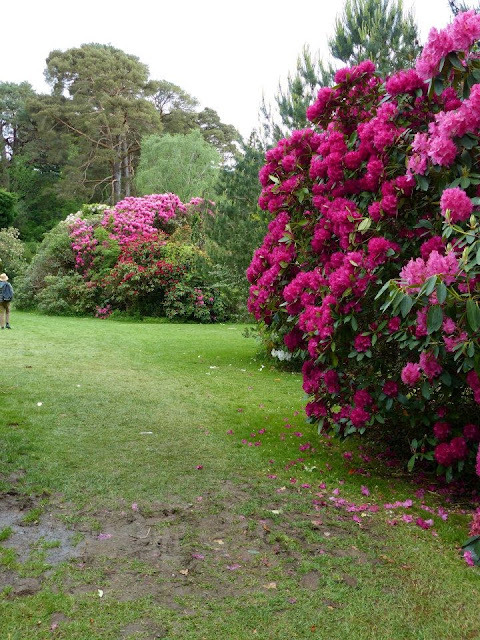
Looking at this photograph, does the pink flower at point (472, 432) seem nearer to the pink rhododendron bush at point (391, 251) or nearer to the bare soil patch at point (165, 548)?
the pink rhododendron bush at point (391, 251)

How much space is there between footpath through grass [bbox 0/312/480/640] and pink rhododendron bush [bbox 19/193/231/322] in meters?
11.3

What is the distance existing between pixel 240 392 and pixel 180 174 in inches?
993

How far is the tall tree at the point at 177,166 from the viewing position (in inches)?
1203

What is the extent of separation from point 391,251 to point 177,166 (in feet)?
94.6

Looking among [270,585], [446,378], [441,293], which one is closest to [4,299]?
[446,378]

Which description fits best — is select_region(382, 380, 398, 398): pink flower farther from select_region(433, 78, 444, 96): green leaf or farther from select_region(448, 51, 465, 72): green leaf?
select_region(448, 51, 465, 72): green leaf

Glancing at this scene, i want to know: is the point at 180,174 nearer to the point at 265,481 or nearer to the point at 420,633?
the point at 265,481

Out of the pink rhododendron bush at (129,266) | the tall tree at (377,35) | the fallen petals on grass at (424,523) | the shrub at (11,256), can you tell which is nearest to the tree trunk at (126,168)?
the shrub at (11,256)

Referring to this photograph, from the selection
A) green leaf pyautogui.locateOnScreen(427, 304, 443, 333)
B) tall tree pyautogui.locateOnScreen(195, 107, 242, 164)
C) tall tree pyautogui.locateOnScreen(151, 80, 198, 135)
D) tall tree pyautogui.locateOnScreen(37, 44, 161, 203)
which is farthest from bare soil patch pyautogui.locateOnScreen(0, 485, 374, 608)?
tall tree pyautogui.locateOnScreen(195, 107, 242, 164)

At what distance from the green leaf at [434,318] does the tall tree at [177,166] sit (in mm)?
27377

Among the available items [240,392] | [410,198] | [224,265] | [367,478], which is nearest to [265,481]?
[367,478]

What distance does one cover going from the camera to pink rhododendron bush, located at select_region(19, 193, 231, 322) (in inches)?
704

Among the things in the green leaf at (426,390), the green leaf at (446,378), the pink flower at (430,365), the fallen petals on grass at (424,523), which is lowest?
the fallen petals on grass at (424,523)

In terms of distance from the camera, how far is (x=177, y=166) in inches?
1224
